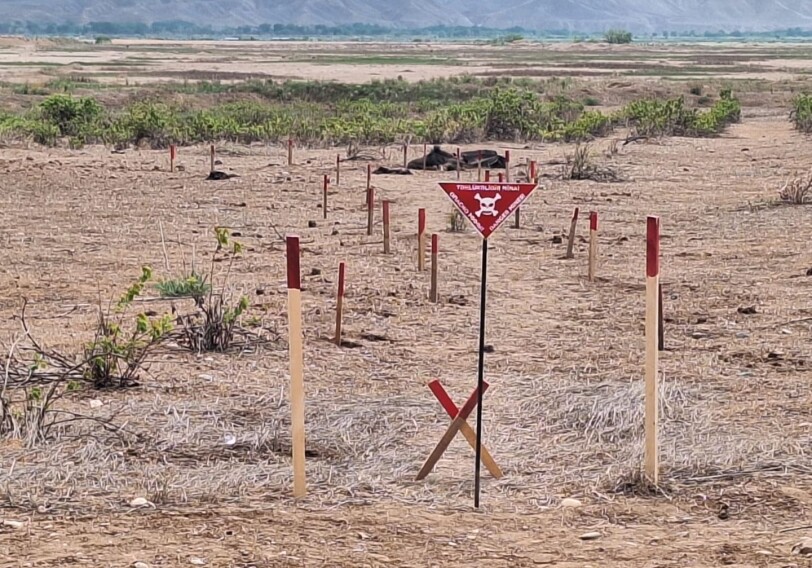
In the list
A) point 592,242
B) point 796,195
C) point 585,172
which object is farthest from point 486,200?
point 585,172

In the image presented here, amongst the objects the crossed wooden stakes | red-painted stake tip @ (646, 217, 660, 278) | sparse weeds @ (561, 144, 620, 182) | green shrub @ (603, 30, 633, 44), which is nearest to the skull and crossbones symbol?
red-painted stake tip @ (646, 217, 660, 278)

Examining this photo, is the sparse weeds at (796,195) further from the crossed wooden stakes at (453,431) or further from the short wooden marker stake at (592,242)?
the crossed wooden stakes at (453,431)

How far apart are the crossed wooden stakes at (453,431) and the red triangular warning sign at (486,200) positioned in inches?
27.0

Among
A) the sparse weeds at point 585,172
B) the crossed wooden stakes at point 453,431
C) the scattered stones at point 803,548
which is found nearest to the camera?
the scattered stones at point 803,548

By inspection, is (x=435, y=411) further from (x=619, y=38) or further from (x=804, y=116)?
(x=619, y=38)

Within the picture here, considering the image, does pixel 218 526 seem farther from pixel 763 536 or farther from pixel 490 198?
pixel 763 536

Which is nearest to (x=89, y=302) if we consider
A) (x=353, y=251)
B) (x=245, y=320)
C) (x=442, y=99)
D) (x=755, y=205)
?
(x=245, y=320)

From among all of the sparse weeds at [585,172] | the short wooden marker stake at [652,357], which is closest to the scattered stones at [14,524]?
the short wooden marker stake at [652,357]

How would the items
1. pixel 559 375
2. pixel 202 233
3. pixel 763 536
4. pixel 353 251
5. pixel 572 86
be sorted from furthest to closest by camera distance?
pixel 572 86 → pixel 202 233 → pixel 353 251 → pixel 559 375 → pixel 763 536

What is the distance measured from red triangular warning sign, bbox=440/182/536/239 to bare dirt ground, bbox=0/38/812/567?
3.67 ft

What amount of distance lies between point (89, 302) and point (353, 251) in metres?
3.23

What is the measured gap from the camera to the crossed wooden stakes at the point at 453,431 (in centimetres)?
533

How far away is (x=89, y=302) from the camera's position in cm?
998

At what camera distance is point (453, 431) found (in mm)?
5320
